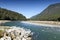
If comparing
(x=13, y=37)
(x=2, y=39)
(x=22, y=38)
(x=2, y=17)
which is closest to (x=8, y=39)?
(x=2, y=39)

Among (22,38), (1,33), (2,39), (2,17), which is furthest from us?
(2,17)

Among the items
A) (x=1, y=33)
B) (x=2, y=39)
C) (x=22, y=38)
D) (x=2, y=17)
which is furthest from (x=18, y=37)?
(x=2, y=17)

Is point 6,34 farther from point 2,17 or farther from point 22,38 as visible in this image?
point 2,17

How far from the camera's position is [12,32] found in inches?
1088

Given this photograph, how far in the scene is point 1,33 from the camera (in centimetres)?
2644

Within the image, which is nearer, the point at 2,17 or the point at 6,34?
the point at 6,34

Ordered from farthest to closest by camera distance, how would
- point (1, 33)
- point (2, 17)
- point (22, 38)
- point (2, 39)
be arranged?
point (2, 17), point (22, 38), point (1, 33), point (2, 39)

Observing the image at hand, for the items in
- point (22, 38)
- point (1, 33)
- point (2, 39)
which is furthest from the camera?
point (22, 38)

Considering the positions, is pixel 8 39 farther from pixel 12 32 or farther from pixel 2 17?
pixel 2 17

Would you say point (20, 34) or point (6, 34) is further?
point (20, 34)

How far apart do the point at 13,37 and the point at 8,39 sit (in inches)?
107

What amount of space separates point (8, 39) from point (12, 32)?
3879mm

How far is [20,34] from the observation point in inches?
1162

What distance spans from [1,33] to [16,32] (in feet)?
10.2
